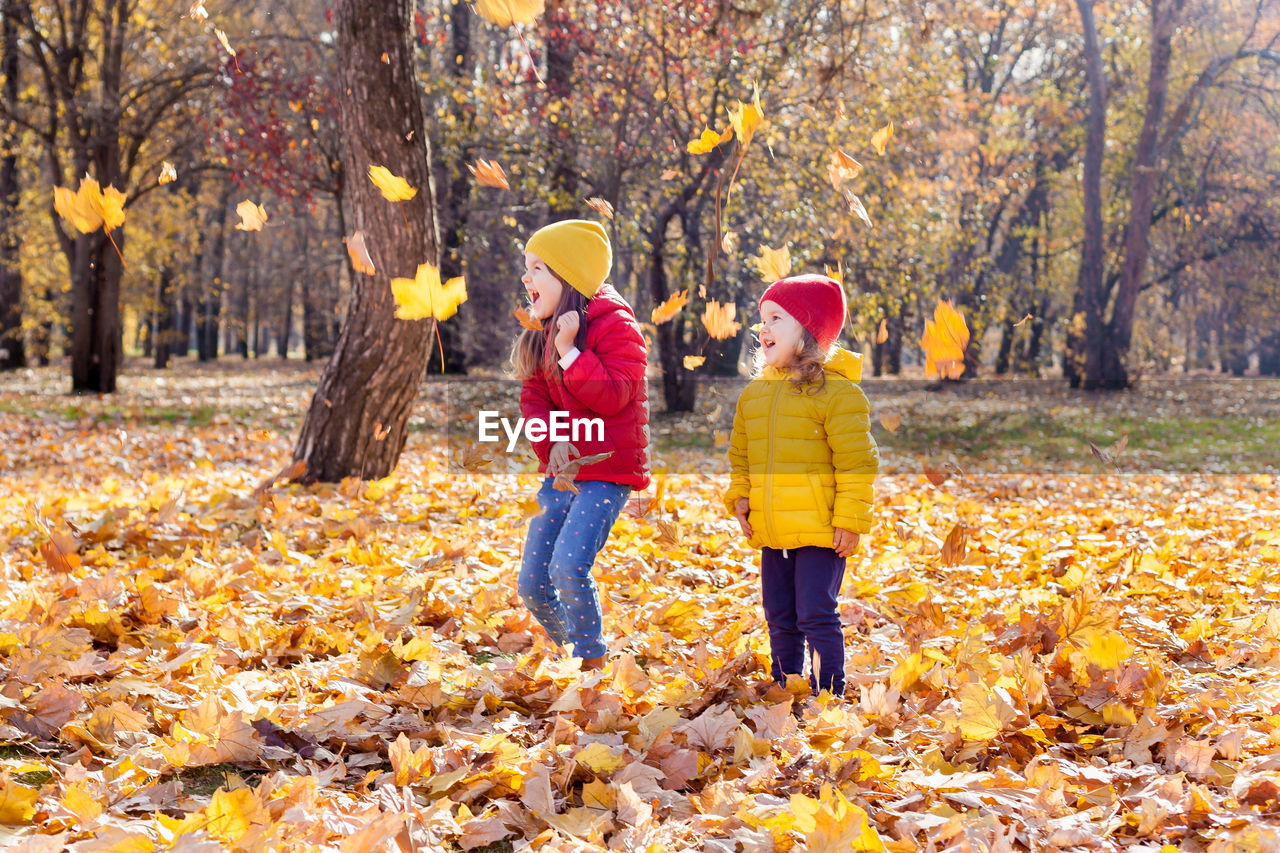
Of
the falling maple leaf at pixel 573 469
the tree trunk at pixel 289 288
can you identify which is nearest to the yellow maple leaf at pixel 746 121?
the falling maple leaf at pixel 573 469

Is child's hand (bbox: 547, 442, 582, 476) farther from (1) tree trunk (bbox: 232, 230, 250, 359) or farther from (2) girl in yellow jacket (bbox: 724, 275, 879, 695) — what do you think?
(1) tree trunk (bbox: 232, 230, 250, 359)

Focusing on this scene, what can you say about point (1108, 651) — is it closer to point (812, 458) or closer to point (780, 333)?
point (812, 458)

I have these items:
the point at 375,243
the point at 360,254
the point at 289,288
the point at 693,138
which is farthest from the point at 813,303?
the point at 289,288

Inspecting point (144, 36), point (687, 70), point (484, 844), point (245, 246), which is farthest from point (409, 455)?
point (245, 246)

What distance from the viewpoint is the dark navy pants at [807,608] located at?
2922 millimetres

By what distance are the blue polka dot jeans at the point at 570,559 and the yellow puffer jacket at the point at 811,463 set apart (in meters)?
0.45

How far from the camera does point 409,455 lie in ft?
32.2

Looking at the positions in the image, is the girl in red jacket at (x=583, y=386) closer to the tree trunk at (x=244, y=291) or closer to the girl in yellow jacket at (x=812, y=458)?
the girl in yellow jacket at (x=812, y=458)

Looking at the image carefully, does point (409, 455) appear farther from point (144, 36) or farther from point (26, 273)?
point (26, 273)

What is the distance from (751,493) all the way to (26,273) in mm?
25634

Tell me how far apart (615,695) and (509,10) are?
92.5 inches

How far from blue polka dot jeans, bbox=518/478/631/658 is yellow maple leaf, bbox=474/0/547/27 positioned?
5.30ft

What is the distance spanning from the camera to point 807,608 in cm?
293

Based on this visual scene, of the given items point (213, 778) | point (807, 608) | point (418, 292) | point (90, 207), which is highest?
point (90, 207)
